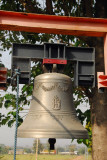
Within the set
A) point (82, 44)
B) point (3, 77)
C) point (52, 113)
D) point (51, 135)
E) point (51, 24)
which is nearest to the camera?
point (51, 135)

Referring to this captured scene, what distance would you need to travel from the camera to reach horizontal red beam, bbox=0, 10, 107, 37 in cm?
430

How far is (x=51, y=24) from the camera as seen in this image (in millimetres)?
4371

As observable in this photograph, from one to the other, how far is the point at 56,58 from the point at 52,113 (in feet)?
2.89

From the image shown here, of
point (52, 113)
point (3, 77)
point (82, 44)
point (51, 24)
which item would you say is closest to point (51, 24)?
point (51, 24)

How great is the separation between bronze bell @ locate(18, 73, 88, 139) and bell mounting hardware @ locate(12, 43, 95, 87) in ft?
0.72

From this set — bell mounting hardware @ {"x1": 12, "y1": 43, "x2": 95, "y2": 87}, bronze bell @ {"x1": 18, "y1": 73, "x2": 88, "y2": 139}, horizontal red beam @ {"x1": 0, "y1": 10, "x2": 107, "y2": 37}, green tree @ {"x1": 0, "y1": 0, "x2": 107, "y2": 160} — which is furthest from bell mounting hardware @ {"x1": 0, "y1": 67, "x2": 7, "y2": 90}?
green tree @ {"x1": 0, "y1": 0, "x2": 107, "y2": 160}

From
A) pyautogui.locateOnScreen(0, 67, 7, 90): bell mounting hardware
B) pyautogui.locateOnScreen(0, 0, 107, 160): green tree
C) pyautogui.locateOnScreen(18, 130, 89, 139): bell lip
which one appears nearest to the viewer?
pyautogui.locateOnScreen(18, 130, 89, 139): bell lip

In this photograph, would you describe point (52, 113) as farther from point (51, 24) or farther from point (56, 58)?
point (51, 24)

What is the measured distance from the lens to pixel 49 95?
4.30 m

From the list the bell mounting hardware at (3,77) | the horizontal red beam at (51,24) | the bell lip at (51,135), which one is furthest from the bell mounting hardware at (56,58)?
the bell lip at (51,135)

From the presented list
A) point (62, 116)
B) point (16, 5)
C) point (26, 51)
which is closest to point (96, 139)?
point (62, 116)

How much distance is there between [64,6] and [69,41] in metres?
1.77

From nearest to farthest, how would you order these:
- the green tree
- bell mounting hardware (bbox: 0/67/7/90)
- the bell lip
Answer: the bell lip → bell mounting hardware (bbox: 0/67/7/90) → the green tree

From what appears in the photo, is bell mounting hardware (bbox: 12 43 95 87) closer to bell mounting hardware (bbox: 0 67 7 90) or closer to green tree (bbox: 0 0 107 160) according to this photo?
bell mounting hardware (bbox: 0 67 7 90)
